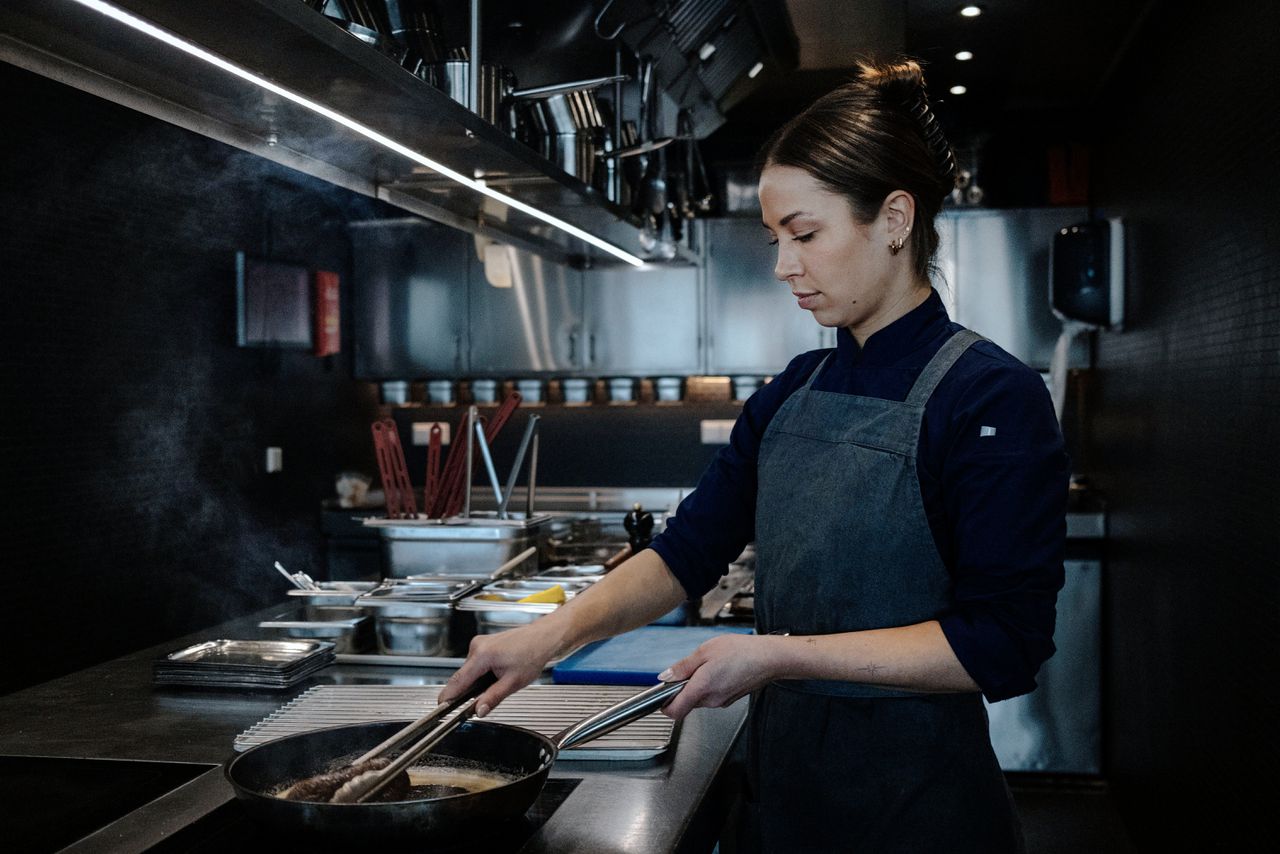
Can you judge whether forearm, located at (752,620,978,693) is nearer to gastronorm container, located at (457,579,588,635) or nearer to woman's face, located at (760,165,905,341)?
woman's face, located at (760,165,905,341)

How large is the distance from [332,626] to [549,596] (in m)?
0.44

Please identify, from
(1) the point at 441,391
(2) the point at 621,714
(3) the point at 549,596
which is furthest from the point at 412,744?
(1) the point at 441,391

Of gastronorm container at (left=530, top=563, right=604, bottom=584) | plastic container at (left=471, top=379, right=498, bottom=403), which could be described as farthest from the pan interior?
plastic container at (left=471, top=379, right=498, bottom=403)

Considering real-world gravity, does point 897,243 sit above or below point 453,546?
above

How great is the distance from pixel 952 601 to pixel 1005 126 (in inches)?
182

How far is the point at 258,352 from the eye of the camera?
5297mm

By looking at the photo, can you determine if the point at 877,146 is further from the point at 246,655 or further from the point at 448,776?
the point at 246,655

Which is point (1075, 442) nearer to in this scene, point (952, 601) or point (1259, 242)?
point (1259, 242)

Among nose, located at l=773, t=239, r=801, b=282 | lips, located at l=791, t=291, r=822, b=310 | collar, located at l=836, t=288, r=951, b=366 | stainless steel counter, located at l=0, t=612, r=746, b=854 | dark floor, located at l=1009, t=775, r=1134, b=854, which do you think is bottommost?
dark floor, located at l=1009, t=775, r=1134, b=854

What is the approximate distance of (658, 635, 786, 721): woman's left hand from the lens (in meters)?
1.37

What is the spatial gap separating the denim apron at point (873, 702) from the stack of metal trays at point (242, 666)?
0.92 m

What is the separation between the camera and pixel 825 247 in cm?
156

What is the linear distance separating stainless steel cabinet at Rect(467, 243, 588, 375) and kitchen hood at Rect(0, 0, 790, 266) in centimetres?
281

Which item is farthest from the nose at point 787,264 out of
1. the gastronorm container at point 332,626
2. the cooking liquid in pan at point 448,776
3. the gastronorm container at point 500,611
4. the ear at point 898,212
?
the gastronorm container at point 332,626
